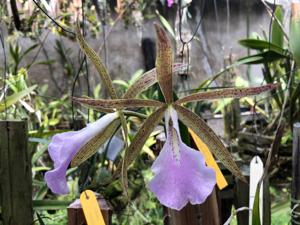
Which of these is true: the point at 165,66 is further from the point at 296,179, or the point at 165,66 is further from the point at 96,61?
the point at 296,179

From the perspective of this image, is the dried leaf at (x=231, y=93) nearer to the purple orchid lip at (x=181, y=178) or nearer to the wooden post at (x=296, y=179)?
the purple orchid lip at (x=181, y=178)

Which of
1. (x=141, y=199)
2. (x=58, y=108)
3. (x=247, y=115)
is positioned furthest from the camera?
(x=58, y=108)

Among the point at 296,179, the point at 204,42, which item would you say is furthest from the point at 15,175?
the point at 204,42

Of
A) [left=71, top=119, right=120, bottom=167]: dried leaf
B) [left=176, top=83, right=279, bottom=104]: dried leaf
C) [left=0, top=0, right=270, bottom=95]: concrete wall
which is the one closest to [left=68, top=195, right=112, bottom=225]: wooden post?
[left=71, top=119, right=120, bottom=167]: dried leaf

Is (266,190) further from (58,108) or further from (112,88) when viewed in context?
(58,108)

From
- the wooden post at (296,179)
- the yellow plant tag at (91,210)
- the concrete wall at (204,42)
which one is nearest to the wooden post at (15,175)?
the yellow plant tag at (91,210)

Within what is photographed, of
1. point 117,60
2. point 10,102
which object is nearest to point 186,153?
point 10,102

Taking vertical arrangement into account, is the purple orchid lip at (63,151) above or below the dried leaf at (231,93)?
below
